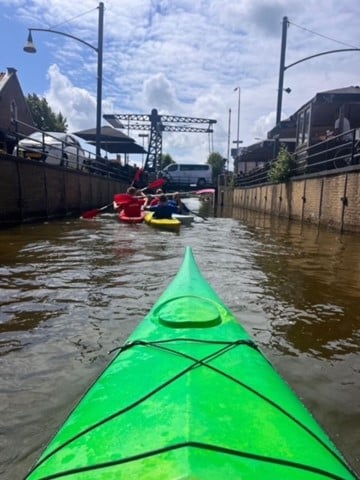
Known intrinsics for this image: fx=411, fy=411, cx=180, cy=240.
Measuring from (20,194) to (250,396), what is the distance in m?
11.1

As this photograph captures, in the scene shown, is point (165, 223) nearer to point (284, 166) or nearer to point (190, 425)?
point (284, 166)

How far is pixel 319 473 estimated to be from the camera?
4.15 feet

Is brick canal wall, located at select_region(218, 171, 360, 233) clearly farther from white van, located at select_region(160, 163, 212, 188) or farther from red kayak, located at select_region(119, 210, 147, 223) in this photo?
white van, located at select_region(160, 163, 212, 188)

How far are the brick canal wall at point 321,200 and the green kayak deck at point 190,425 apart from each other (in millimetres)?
9671

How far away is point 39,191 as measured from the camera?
1302 cm

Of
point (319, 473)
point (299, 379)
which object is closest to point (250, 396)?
point (319, 473)

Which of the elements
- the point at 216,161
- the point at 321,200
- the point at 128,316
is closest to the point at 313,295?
the point at 128,316

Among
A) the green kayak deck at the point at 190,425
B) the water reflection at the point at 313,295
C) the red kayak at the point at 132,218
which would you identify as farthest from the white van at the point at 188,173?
the green kayak deck at the point at 190,425

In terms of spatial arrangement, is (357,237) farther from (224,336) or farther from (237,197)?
(237,197)

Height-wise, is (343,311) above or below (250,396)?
below

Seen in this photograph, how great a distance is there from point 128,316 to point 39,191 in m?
10.1

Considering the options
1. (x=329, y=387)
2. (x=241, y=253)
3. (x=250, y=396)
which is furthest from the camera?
(x=241, y=253)

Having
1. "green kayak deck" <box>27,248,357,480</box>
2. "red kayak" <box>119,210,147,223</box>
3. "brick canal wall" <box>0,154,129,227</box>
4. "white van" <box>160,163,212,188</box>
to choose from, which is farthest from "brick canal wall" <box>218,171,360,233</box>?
"white van" <box>160,163,212,188</box>

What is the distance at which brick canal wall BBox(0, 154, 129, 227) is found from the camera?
10.8 m
